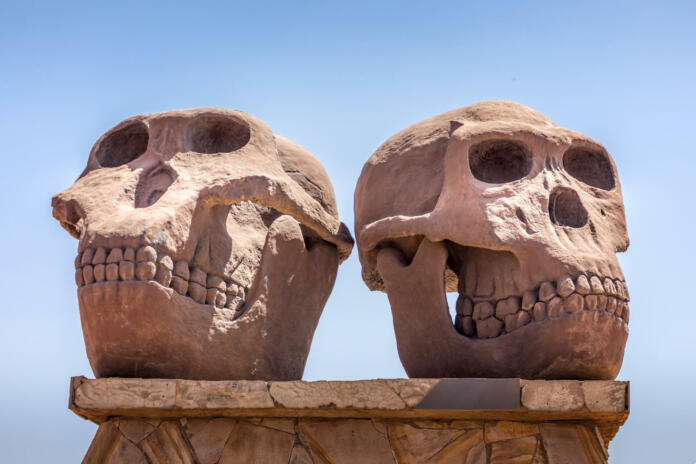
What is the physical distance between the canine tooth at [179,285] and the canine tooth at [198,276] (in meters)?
0.06

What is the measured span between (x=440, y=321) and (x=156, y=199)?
1357 mm

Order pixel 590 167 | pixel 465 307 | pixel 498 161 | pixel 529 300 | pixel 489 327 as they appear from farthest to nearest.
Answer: pixel 590 167
pixel 498 161
pixel 465 307
pixel 489 327
pixel 529 300

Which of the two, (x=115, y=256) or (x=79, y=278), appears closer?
(x=115, y=256)

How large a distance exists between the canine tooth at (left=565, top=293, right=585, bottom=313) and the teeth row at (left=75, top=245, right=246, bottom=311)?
4.94ft

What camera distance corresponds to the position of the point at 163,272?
3912 mm

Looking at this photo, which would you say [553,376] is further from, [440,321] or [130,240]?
[130,240]

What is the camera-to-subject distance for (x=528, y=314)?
3920 mm

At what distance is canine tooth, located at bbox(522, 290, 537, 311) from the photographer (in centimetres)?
390

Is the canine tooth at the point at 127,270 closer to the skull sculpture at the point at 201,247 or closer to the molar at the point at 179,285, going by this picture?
the skull sculpture at the point at 201,247

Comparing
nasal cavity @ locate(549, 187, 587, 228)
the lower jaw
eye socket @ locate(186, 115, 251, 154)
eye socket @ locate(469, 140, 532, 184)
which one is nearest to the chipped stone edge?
the lower jaw

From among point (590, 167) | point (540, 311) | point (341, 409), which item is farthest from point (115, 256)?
point (590, 167)

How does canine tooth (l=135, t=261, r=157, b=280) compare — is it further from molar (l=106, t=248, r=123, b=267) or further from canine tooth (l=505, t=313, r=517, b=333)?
canine tooth (l=505, t=313, r=517, b=333)

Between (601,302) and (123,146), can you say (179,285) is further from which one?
(601,302)

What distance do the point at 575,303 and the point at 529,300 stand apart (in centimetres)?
20
